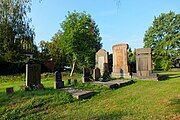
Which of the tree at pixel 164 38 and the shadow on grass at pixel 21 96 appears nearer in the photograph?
the shadow on grass at pixel 21 96

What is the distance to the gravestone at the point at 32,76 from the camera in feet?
54.6

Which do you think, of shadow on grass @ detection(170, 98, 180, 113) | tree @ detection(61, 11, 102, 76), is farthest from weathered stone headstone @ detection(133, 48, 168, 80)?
tree @ detection(61, 11, 102, 76)

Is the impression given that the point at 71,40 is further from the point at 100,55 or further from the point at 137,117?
the point at 137,117

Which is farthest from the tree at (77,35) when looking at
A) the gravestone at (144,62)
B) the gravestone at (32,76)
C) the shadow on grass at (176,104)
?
the shadow on grass at (176,104)

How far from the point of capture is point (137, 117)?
983cm

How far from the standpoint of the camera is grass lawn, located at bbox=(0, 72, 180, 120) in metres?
10.3

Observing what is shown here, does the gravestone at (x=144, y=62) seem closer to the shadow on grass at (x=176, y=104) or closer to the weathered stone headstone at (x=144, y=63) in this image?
the weathered stone headstone at (x=144, y=63)

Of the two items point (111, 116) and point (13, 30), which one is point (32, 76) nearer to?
point (111, 116)

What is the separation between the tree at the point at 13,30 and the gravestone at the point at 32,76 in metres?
22.1

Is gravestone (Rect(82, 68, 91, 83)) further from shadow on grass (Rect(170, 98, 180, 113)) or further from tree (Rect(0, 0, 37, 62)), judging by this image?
tree (Rect(0, 0, 37, 62))

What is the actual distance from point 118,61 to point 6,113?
16.0 metres

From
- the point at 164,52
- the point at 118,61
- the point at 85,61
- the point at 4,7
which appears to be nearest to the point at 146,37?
the point at 164,52

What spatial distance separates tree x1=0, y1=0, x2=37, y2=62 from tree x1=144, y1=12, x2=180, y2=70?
2349cm

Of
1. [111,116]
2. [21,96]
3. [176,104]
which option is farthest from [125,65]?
[111,116]
